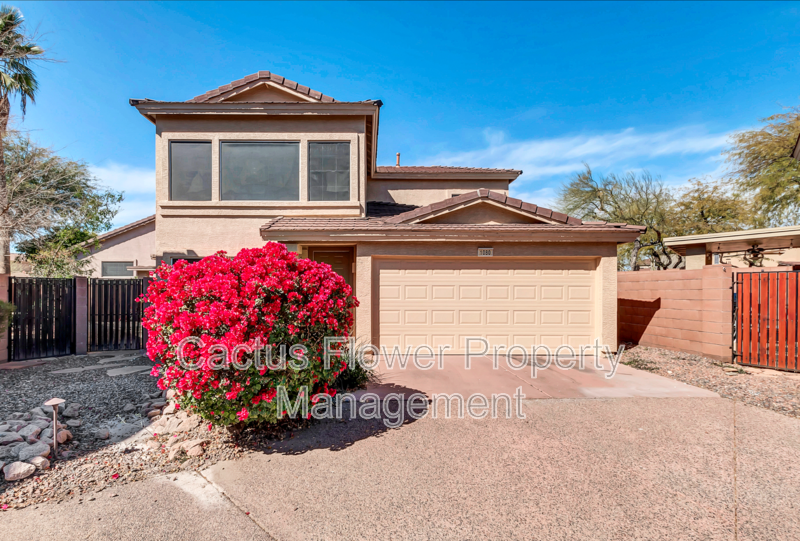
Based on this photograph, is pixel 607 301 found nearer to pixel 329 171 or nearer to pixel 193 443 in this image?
pixel 329 171

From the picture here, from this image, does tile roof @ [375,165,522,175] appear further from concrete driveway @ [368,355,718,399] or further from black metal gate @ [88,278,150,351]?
black metal gate @ [88,278,150,351]

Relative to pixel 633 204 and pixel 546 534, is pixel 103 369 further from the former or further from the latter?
pixel 633 204

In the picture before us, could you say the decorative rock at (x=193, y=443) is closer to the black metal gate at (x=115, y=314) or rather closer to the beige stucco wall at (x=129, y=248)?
the black metal gate at (x=115, y=314)

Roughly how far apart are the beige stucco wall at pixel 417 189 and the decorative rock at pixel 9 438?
1062 centimetres

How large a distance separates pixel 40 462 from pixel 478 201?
8.02m

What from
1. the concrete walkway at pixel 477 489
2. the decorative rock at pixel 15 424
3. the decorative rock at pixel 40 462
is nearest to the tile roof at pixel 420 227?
the concrete walkway at pixel 477 489

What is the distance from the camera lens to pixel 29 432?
423cm

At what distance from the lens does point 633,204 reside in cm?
2389

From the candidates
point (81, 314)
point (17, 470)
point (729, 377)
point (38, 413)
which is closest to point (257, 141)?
point (81, 314)

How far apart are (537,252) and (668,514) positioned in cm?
597

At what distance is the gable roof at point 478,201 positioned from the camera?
26.9 ft

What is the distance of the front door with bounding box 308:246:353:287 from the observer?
9.61m

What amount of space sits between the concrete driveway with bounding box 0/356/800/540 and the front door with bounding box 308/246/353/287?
18.3ft

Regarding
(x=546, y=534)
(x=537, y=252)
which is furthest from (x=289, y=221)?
(x=546, y=534)
